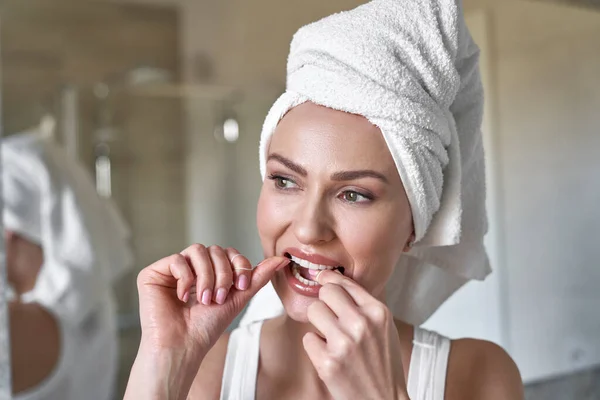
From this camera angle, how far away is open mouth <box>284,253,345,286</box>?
86cm

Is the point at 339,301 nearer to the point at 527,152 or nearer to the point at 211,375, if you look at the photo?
the point at 211,375

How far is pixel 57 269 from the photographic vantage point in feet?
3.46

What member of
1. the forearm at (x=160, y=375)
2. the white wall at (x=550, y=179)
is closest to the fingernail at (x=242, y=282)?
the forearm at (x=160, y=375)

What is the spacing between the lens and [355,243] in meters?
0.85

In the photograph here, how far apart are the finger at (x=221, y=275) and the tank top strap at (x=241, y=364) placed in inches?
7.2

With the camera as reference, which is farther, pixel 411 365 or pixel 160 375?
pixel 411 365

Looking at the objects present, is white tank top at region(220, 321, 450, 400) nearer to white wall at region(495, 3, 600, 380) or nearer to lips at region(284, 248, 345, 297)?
lips at region(284, 248, 345, 297)

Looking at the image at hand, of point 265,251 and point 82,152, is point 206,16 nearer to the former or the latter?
point 82,152

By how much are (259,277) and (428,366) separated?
0.34m

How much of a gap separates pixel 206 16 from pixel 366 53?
353 mm

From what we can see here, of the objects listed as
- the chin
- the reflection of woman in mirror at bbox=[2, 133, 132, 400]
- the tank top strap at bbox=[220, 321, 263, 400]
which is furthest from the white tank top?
the reflection of woman in mirror at bbox=[2, 133, 132, 400]

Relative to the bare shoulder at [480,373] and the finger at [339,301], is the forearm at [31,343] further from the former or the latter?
the bare shoulder at [480,373]

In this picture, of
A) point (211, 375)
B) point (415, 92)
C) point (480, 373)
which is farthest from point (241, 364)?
Answer: point (415, 92)

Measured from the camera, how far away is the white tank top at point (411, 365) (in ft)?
3.11
